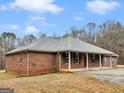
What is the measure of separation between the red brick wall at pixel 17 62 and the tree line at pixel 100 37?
106 ft

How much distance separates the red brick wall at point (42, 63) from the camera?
1156 inches

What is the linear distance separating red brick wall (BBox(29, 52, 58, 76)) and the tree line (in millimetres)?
32093

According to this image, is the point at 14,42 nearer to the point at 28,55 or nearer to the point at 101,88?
the point at 28,55

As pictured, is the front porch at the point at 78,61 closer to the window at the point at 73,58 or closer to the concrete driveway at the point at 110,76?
the window at the point at 73,58

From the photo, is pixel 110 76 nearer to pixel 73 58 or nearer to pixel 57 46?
pixel 73 58

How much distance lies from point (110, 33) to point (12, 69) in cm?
3779

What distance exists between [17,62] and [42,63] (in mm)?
4163

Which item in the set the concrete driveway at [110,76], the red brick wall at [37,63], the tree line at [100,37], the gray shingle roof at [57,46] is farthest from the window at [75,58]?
the tree line at [100,37]

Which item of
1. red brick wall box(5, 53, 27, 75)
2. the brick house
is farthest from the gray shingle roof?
red brick wall box(5, 53, 27, 75)

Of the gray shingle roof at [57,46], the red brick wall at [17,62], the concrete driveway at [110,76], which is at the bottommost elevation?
the concrete driveway at [110,76]

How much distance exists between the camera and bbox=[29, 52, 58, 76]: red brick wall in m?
29.4

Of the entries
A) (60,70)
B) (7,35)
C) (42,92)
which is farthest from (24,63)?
(7,35)

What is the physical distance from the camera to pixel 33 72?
2933 centimetres

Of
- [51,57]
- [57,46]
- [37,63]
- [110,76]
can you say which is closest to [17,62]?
[37,63]
